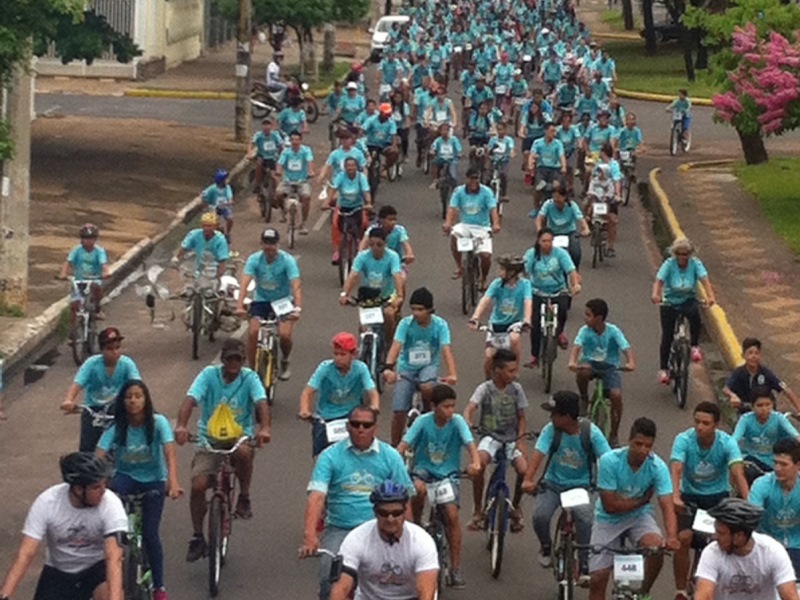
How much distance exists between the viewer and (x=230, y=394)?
14883mm

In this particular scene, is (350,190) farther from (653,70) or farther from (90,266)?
(653,70)

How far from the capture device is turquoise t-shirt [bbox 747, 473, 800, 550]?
42.2ft

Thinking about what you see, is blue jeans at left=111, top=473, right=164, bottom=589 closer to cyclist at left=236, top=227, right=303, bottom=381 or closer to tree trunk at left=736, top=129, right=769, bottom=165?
cyclist at left=236, top=227, right=303, bottom=381

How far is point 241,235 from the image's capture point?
3170 cm

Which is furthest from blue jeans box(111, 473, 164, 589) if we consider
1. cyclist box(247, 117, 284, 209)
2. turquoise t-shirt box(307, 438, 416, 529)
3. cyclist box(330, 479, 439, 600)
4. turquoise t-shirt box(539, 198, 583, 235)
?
cyclist box(247, 117, 284, 209)

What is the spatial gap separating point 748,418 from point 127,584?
4583mm

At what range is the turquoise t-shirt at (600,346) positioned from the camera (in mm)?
18125

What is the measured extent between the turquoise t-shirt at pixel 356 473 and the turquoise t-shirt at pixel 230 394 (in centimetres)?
241

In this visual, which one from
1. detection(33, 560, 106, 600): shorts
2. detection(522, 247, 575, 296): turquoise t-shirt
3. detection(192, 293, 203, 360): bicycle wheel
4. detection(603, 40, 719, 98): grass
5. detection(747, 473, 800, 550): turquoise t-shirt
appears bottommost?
detection(192, 293, 203, 360): bicycle wheel

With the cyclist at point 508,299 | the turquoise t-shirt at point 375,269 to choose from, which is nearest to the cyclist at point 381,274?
the turquoise t-shirt at point 375,269

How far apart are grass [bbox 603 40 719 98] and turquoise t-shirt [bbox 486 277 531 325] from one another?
1313 inches

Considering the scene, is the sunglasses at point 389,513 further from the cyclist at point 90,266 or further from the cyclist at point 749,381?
the cyclist at point 90,266

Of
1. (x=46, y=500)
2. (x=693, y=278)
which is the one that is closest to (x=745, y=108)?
(x=693, y=278)

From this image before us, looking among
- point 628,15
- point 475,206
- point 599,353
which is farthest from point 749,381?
point 628,15
